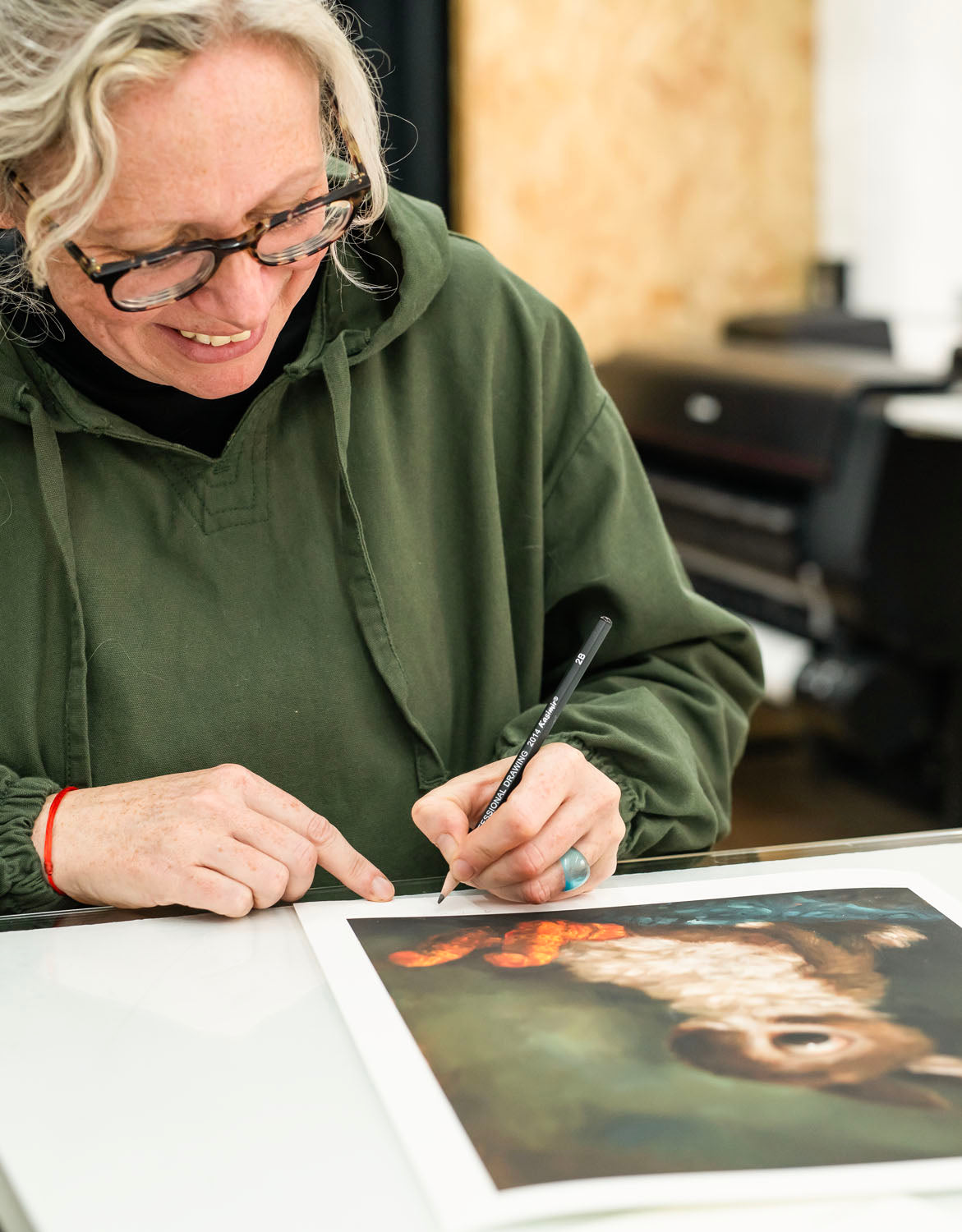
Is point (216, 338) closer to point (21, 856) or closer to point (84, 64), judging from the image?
point (84, 64)

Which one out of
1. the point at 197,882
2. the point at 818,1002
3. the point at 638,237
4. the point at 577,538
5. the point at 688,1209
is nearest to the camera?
the point at 688,1209

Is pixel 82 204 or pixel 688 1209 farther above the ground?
pixel 82 204

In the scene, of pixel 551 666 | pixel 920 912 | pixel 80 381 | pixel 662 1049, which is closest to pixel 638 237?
pixel 551 666

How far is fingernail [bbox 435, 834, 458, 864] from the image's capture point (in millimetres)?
846

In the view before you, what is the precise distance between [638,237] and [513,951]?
2.29 metres

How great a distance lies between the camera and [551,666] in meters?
1.18


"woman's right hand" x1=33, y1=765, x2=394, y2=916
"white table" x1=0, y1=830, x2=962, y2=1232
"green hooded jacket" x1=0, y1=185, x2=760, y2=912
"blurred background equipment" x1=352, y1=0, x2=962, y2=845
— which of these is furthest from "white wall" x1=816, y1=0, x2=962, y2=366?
"white table" x1=0, y1=830, x2=962, y2=1232

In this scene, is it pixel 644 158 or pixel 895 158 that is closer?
pixel 895 158

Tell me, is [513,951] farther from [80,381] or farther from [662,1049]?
[80,381]

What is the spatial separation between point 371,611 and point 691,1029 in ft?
1.50

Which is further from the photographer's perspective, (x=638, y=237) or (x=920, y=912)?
(x=638, y=237)

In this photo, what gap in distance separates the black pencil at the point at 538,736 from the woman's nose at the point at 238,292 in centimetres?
30

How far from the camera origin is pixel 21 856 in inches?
33.7

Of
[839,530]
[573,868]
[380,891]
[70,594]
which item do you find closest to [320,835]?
[380,891]
